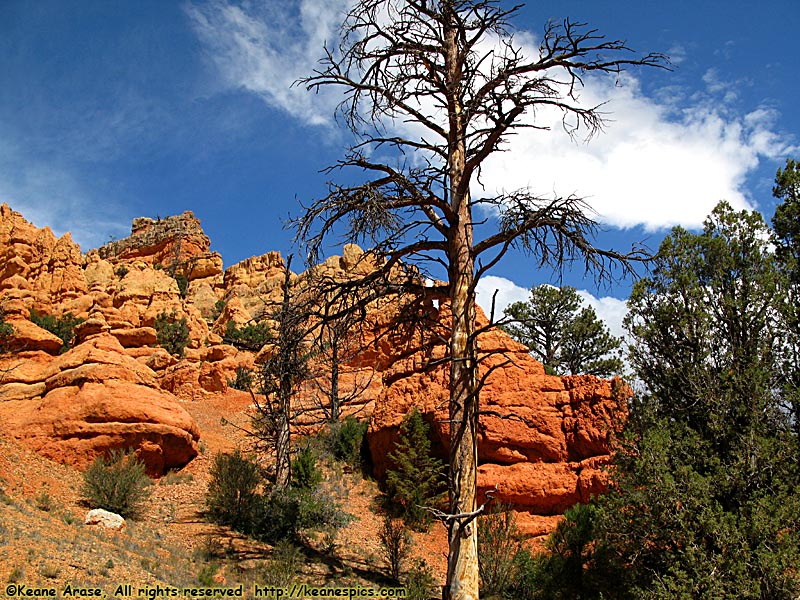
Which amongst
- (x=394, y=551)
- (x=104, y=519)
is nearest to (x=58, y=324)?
(x=104, y=519)

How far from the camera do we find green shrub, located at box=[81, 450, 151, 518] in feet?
41.5

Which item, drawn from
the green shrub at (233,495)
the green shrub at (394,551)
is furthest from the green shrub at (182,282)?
the green shrub at (394,551)

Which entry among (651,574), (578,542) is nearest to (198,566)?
(578,542)

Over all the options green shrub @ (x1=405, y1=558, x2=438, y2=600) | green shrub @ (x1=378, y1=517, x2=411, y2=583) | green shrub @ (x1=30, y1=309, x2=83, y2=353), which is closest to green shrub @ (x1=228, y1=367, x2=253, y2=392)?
green shrub @ (x1=30, y1=309, x2=83, y2=353)

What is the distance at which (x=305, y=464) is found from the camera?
16.2 meters

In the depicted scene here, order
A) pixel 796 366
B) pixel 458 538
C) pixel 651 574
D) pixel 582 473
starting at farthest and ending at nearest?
1. pixel 582 473
2. pixel 796 366
3. pixel 651 574
4. pixel 458 538

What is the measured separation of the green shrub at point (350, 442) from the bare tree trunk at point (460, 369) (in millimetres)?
13794

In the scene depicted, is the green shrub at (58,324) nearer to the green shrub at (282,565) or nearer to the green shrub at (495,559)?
the green shrub at (282,565)

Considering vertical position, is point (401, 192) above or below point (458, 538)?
above

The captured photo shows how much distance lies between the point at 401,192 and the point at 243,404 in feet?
79.9

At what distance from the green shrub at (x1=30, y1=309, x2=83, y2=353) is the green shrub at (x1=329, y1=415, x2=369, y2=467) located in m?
25.1

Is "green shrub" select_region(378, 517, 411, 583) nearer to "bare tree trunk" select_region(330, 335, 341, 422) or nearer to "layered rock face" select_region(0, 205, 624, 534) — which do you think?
"layered rock face" select_region(0, 205, 624, 534)

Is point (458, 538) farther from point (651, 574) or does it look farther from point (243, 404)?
point (243, 404)

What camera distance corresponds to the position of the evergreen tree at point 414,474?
1568 centimetres
